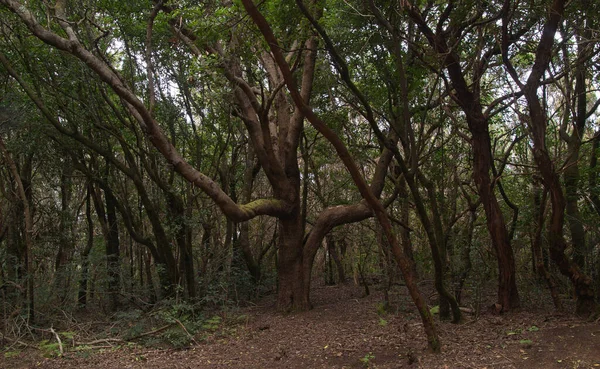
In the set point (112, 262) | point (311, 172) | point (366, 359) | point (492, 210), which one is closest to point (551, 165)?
point (492, 210)

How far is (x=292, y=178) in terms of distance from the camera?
29.9ft

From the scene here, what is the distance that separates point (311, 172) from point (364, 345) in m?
7.05

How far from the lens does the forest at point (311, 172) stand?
19.5ft

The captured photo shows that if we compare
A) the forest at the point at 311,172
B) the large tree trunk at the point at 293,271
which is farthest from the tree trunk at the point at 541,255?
the large tree trunk at the point at 293,271

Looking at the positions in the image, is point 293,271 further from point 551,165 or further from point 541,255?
point 551,165

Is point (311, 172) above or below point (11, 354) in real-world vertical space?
above

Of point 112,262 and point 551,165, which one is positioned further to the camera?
point 112,262

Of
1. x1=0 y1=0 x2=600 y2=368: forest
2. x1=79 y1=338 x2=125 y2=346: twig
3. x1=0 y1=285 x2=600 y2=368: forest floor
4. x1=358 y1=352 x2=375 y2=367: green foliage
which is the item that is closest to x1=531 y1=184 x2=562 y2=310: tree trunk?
x1=0 y1=0 x2=600 y2=368: forest

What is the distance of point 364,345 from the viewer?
6.36m

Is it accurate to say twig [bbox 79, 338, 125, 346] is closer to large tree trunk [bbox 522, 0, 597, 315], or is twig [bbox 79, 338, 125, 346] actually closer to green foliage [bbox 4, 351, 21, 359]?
green foliage [bbox 4, 351, 21, 359]

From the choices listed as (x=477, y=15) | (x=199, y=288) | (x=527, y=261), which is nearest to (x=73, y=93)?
(x=199, y=288)

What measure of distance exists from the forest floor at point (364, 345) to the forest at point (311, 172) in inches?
1.9

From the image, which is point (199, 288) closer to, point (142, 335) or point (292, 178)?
point (142, 335)

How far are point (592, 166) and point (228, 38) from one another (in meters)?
6.34
